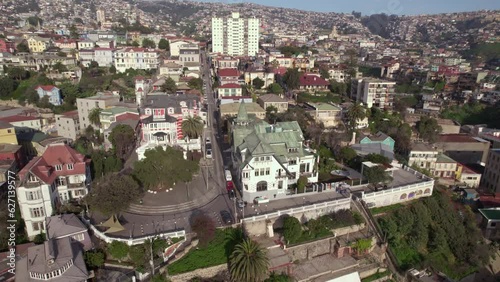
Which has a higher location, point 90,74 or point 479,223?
point 90,74

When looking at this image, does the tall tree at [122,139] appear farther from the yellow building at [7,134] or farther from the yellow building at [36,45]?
the yellow building at [36,45]

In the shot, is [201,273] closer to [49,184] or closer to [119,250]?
[119,250]

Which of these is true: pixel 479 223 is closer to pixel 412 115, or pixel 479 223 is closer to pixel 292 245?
pixel 292 245

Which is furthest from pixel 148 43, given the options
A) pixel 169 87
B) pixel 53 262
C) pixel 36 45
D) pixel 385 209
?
pixel 53 262

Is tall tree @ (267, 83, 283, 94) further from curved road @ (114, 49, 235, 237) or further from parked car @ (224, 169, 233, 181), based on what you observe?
parked car @ (224, 169, 233, 181)

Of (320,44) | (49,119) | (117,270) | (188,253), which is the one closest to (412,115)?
(188,253)

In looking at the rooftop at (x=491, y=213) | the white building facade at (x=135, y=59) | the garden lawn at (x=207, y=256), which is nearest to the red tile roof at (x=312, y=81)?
the white building facade at (x=135, y=59)
